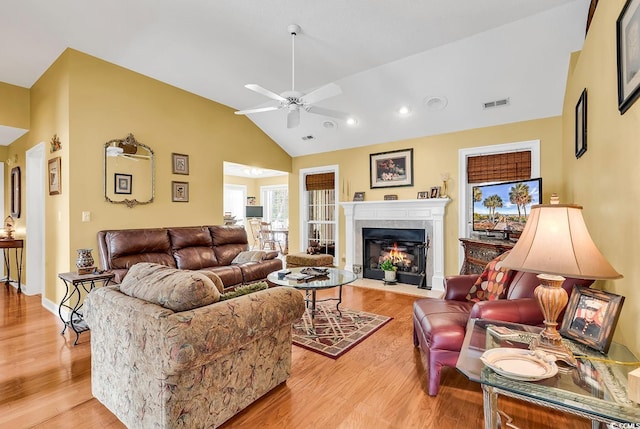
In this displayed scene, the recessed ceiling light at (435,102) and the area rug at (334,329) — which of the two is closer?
the area rug at (334,329)

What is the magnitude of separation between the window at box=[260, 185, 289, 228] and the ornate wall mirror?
5.86 m

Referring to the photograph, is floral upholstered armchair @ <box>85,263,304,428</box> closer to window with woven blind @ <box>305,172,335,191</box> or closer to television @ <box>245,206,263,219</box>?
Result: window with woven blind @ <box>305,172,335,191</box>

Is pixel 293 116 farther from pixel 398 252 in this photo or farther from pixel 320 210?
pixel 320 210

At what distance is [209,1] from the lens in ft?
9.52

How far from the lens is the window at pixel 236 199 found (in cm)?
996

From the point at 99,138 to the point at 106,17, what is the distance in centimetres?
142

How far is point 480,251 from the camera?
4102mm

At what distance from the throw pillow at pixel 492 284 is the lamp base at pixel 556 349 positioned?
41.6 inches

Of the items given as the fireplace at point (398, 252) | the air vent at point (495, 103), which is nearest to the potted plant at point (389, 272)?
the fireplace at point (398, 252)

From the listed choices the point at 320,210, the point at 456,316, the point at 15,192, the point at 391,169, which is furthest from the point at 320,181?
the point at 15,192

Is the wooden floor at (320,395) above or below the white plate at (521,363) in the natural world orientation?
below

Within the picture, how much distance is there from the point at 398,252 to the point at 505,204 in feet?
6.50

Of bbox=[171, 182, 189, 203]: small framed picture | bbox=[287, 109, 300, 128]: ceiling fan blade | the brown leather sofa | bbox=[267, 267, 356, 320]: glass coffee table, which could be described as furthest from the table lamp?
bbox=[171, 182, 189, 203]: small framed picture

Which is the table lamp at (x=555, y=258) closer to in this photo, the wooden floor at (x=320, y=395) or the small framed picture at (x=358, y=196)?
the wooden floor at (x=320, y=395)
